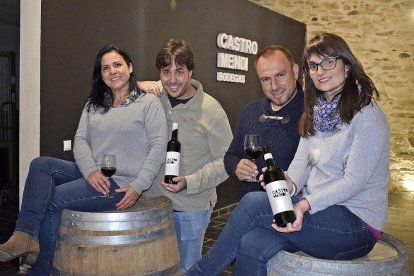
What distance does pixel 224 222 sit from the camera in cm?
521

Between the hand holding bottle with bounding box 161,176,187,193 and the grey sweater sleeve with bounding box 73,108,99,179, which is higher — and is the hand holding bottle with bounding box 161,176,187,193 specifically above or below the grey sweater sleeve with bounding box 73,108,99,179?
below

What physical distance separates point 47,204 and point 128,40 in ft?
7.12

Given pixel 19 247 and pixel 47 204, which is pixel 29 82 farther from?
pixel 19 247

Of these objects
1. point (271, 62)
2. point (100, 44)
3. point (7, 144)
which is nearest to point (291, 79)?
point (271, 62)

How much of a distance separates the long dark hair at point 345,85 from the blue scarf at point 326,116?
25 millimetres

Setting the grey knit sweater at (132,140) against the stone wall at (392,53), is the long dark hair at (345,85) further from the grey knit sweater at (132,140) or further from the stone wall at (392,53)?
the stone wall at (392,53)

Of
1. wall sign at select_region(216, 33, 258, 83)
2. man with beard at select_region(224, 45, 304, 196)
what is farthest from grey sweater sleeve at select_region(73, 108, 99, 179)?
wall sign at select_region(216, 33, 258, 83)

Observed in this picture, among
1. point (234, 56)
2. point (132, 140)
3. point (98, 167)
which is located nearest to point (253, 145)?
point (132, 140)

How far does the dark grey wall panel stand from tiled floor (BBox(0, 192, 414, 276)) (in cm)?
42

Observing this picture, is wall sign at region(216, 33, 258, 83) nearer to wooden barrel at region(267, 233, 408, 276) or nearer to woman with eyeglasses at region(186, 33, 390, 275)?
woman with eyeglasses at region(186, 33, 390, 275)

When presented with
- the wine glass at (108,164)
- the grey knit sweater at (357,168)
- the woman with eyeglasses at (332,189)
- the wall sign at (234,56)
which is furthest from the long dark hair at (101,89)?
the wall sign at (234,56)

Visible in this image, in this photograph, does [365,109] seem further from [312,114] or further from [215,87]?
[215,87]

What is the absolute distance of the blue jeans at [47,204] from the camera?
2328 millimetres

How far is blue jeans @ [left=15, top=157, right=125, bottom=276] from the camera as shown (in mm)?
2328
